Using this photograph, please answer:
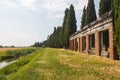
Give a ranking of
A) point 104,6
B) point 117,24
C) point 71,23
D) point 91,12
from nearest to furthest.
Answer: point 117,24
point 104,6
point 91,12
point 71,23

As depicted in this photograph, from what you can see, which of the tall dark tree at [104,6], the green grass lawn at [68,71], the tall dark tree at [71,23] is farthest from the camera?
the tall dark tree at [71,23]

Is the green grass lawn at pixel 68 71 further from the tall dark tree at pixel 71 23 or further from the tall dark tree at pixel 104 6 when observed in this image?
the tall dark tree at pixel 71 23

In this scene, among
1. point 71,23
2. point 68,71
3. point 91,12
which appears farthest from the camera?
point 71,23

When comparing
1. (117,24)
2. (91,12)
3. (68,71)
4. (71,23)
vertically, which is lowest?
(68,71)

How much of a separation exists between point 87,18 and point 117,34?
98.2 ft

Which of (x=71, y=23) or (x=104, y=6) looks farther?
(x=71, y=23)

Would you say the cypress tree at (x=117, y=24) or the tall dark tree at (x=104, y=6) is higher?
the tall dark tree at (x=104, y=6)

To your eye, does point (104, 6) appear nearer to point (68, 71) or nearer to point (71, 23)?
point (71, 23)

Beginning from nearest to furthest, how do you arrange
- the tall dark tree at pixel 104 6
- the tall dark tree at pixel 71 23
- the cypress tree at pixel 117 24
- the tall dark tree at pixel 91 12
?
1. the cypress tree at pixel 117 24
2. the tall dark tree at pixel 104 6
3. the tall dark tree at pixel 91 12
4. the tall dark tree at pixel 71 23

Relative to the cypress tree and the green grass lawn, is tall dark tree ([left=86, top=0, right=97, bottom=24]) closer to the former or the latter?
the cypress tree

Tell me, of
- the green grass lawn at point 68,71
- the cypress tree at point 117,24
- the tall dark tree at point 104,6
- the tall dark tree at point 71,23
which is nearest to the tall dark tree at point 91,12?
the tall dark tree at point 104,6

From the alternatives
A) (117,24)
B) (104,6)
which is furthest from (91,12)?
(117,24)

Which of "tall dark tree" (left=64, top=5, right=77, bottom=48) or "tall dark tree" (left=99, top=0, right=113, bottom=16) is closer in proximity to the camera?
"tall dark tree" (left=99, top=0, right=113, bottom=16)

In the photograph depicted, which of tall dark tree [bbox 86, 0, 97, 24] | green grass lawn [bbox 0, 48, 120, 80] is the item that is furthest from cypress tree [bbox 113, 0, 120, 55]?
tall dark tree [bbox 86, 0, 97, 24]
